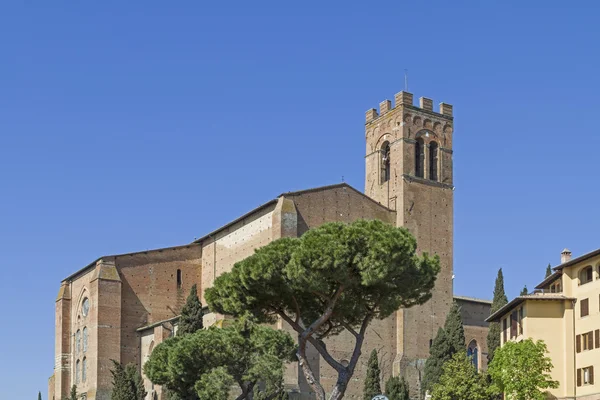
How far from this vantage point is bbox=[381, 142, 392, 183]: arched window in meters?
58.4

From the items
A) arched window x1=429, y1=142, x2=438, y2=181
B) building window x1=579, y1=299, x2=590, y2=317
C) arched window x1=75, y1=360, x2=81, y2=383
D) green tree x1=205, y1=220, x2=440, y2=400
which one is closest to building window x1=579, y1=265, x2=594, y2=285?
building window x1=579, y1=299, x2=590, y2=317

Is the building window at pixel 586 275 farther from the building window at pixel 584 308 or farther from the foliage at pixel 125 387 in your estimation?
the foliage at pixel 125 387

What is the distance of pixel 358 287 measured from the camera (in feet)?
96.2

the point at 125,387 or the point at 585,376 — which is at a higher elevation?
the point at 585,376

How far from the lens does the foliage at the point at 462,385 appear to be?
3722 centimetres

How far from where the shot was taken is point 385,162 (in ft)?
193

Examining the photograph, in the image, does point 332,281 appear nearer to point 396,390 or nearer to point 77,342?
point 396,390

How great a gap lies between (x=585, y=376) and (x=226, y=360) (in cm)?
1288

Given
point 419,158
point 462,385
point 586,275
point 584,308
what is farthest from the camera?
point 419,158

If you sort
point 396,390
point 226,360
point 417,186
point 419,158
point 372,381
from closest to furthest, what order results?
point 226,360
point 396,390
point 372,381
point 417,186
point 419,158

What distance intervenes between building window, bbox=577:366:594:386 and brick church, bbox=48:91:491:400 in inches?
703

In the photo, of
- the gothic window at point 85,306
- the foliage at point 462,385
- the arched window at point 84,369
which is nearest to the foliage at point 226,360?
the foliage at point 462,385

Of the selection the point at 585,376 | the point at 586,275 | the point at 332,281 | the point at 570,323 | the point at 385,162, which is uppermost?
the point at 385,162

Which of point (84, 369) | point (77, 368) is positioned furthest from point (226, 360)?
point (77, 368)
